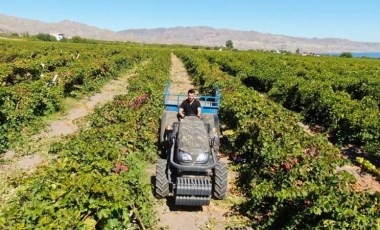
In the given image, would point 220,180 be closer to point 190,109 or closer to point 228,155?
point 190,109

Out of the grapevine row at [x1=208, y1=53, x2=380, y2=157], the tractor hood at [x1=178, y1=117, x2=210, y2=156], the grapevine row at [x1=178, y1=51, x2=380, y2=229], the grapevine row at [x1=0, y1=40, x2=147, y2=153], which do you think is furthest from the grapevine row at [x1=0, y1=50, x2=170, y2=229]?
the grapevine row at [x1=208, y1=53, x2=380, y2=157]

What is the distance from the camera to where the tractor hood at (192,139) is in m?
6.73

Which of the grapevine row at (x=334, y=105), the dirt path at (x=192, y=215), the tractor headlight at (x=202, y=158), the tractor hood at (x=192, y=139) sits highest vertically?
the tractor hood at (x=192, y=139)

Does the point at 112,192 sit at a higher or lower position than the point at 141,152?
higher

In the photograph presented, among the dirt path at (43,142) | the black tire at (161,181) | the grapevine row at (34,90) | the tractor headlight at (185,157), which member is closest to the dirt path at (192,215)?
the black tire at (161,181)

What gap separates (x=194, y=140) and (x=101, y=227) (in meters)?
2.61

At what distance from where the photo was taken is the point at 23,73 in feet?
63.5

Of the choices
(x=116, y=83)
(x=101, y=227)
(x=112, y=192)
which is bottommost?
(x=116, y=83)

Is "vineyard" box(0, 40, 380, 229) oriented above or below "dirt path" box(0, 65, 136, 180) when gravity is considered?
above

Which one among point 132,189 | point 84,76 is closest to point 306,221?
point 132,189

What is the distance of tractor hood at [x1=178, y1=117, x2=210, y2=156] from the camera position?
6730 millimetres

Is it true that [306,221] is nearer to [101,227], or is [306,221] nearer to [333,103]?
[101,227]

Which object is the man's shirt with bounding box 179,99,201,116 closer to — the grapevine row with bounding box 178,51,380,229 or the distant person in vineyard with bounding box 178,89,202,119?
the distant person in vineyard with bounding box 178,89,202,119

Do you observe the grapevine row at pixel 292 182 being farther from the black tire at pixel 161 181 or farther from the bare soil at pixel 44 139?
the bare soil at pixel 44 139
